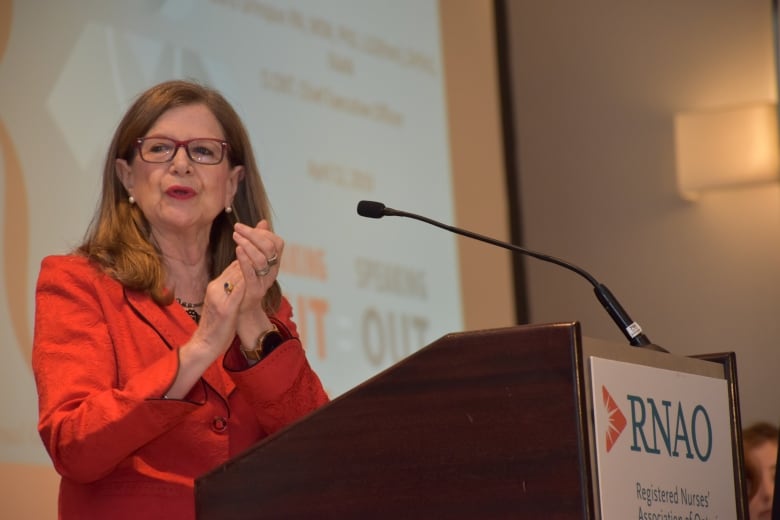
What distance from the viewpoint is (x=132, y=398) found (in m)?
2.18

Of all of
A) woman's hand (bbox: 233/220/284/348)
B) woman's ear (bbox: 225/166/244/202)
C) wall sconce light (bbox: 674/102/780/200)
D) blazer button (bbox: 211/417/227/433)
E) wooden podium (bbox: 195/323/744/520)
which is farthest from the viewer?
wall sconce light (bbox: 674/102/780/200)

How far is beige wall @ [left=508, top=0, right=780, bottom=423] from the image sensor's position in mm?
5758

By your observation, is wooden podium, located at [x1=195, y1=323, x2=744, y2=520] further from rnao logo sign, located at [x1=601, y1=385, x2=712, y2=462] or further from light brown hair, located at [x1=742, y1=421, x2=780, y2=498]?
light brown hair, located at [x1=742, y1=421, x2=780, y2=498]

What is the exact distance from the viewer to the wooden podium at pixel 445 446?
185 centimetres

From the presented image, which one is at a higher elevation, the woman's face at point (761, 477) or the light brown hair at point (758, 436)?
the light brown hair at point (758, 436)

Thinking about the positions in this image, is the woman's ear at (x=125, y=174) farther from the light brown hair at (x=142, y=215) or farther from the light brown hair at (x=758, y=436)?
the light brown hair at (x=758, y=436)

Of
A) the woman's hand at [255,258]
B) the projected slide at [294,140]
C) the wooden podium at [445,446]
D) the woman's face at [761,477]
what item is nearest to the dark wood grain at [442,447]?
the wooden podium at [445,446]

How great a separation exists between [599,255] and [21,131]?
3.21 meters

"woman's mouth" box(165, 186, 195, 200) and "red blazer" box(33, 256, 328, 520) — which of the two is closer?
"red blazer" box(33, 256, 328, 520)

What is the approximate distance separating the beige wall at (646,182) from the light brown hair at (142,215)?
3.33 meters

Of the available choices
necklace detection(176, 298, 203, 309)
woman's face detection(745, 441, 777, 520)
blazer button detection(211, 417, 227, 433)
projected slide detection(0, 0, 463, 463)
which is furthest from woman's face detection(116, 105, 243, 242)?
woman's face detection(745, 441, 777, 520)

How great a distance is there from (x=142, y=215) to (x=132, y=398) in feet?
1.93

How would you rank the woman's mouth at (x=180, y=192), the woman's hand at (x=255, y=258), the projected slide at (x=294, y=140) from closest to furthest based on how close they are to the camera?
the woman's hand at (x=255, y=258)
the woman's mouth at (x=180, y=192)
the projected slide at (x=294, y=140)

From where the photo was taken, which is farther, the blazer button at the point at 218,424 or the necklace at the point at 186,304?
the necklace at the point at 186,304
